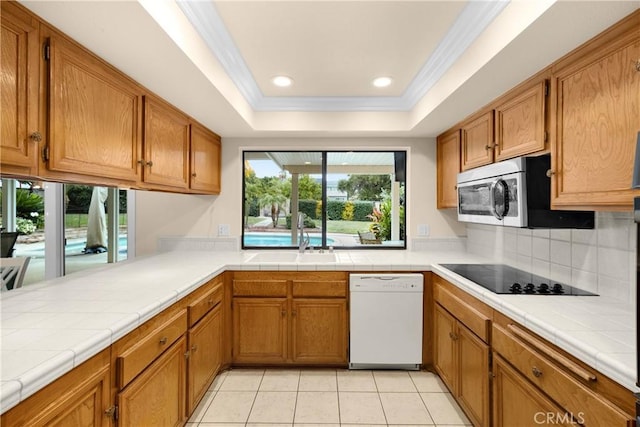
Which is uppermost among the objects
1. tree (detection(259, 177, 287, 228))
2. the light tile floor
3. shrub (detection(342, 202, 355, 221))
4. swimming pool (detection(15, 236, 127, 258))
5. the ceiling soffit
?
the ceiling soffit

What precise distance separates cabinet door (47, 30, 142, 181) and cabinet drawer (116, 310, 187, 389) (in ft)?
2.57

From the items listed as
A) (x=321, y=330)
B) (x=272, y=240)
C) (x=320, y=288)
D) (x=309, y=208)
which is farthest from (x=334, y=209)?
(x=321, y=330)

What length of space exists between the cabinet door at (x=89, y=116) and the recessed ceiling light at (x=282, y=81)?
93cm

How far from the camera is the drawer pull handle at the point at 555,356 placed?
104 centimetres

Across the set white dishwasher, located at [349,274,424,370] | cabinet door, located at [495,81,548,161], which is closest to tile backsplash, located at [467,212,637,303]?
cabinet door, located at [495,81,548,161]

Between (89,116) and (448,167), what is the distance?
103 inches

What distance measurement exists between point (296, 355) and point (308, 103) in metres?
2.08

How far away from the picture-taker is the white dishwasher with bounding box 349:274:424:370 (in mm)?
2471

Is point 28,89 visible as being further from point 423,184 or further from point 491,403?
point 423,184

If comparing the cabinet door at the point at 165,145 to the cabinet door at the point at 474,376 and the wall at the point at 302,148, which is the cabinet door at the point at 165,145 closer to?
the wall at the point at 302,148

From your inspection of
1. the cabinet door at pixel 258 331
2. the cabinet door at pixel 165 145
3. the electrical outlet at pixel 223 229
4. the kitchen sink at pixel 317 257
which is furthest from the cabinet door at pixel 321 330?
the cabinet door at pixel 165 145

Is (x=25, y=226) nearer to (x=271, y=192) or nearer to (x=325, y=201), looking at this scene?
(x=271, y=192)

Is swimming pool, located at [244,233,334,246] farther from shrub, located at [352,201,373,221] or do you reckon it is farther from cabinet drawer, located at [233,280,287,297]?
cabinet drawer, located at [233,280,287,297]

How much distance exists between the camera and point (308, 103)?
9.11 feet
